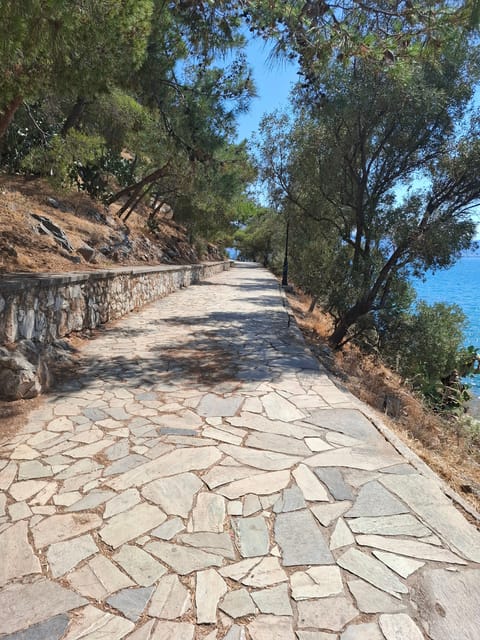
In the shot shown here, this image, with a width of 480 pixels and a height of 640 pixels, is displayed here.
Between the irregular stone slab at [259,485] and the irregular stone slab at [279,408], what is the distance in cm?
104

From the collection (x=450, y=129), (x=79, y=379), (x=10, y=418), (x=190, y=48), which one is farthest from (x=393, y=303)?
(x=10, y=418)

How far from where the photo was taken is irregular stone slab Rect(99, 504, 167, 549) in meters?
2.32

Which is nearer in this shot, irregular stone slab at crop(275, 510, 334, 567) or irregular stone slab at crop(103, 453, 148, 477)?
irregular stone slab at crop(275, 510, 334, 567)

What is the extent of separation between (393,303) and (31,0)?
9.78 m

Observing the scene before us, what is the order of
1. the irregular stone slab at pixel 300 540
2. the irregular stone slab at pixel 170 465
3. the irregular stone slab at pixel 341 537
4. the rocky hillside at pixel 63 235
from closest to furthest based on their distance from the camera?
the irregular stone slab at pixel 300 540, the irregular stone slab at pixel 341 537, the irregular stone slab at pixel 170 465, the rocky hillside at pixel 63 235

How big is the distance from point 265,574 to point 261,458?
45.6 inches

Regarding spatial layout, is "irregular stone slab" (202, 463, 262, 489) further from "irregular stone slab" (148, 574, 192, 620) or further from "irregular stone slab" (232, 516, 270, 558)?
"irregular stone slab" (148, 574, 192, 620)

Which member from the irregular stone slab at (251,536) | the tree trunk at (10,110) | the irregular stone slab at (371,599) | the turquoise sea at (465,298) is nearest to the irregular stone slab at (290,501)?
the irregular stone slab at (251,536)

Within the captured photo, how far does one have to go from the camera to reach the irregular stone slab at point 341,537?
7.58 ft

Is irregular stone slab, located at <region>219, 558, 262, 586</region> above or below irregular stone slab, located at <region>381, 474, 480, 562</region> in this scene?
below

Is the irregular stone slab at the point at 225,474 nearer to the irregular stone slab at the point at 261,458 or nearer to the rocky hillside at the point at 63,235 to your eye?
the irregular stone slab at the point at 261,458

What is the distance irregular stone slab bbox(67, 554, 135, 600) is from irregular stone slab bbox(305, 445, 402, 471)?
1.58m

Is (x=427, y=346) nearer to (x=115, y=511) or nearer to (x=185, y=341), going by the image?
(x=185, y=341)

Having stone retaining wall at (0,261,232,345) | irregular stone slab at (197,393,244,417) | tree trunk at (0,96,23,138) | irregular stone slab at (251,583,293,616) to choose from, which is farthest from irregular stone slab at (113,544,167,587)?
tree trunk at (0,96,23,138)
